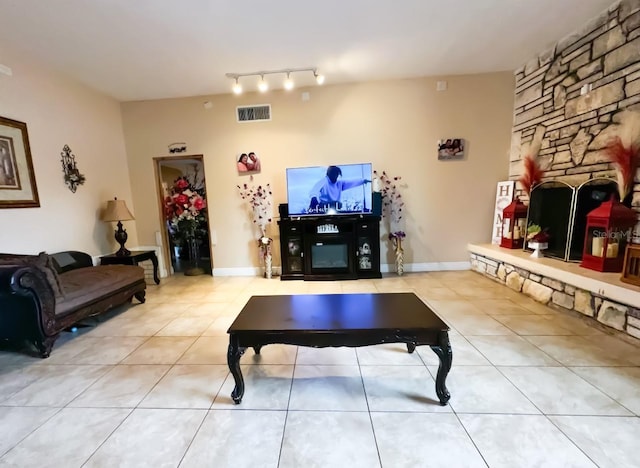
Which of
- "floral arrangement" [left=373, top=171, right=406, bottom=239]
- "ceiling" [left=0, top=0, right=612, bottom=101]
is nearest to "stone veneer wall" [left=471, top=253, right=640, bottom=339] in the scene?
"floral arrangement" [left=373, top=171, right=406, bottom=239]

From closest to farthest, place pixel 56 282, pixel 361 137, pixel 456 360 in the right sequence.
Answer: pixel 456 360 → pixel 56 282 → pixel 361 137

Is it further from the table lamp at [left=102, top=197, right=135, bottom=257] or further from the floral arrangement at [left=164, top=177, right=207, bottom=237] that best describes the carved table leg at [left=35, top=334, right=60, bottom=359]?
the floral arrangement at [left=164, top=177, right=207, bottom=237]

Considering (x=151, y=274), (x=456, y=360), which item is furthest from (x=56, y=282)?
(x=456, y=360)

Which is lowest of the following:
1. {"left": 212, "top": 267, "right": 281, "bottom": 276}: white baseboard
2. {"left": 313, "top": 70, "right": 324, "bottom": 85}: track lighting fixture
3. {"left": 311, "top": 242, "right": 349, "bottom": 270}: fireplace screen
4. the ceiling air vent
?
{"left": 212, "top": 267, "right": 281, "bottom": 276}: white baseboard

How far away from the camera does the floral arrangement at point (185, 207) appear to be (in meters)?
4.46

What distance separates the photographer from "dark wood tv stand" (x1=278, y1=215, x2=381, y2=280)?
4020 mm

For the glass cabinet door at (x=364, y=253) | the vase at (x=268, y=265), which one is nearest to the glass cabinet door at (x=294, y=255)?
the vase at (x=268, y=265)

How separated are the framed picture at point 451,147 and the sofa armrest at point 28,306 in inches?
184

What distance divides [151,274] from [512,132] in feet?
19.2

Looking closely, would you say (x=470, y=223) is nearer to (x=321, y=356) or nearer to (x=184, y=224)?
(x=321, y=356)

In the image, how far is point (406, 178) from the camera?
13.8ft

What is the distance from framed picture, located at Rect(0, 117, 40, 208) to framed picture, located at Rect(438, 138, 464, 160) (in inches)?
198

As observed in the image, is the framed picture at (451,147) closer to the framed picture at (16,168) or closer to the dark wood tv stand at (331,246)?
the dark wood tv stand at (331,246)

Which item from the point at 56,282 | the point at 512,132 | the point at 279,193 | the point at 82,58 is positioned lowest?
the point at 56,282
